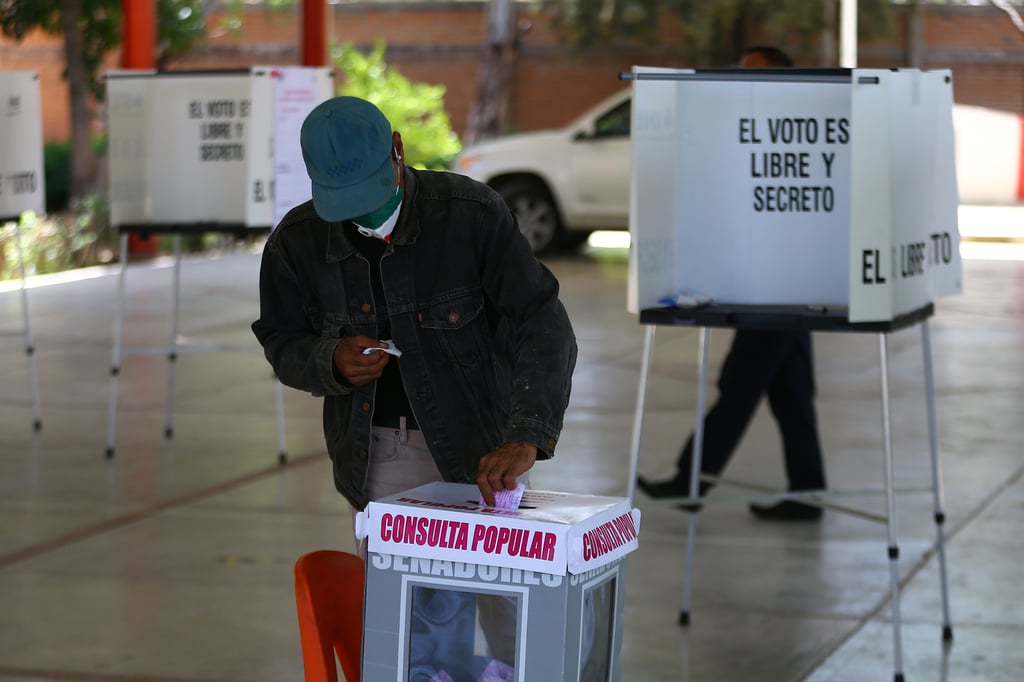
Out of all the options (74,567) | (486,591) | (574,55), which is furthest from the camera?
(574,55)

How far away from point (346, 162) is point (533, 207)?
14399 mm

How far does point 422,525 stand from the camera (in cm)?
280

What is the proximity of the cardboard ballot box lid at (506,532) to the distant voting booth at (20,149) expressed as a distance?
5.84 metres

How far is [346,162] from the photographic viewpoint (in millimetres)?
2992

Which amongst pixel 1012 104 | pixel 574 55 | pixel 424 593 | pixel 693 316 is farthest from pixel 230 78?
pixel 1012 104

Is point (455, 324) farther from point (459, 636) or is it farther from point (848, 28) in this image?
point (848, 28)

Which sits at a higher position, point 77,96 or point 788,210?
point 77,96

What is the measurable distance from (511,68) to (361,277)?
2563cm

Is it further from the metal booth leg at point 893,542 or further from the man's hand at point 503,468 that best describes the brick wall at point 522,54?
the man's hand at point 503,468

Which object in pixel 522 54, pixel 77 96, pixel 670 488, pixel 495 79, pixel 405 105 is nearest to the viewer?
pixel 670 488

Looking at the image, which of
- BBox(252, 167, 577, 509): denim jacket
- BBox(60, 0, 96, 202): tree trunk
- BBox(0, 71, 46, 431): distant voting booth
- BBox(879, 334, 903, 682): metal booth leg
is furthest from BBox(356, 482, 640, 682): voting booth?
BBox(60, 0, 96, 202): tree trunk

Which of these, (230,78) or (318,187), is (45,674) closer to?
(318,187)

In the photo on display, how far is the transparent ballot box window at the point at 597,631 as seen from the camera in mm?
2854

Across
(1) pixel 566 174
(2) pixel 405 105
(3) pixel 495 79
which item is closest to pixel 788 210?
(1) pixel 566 174
